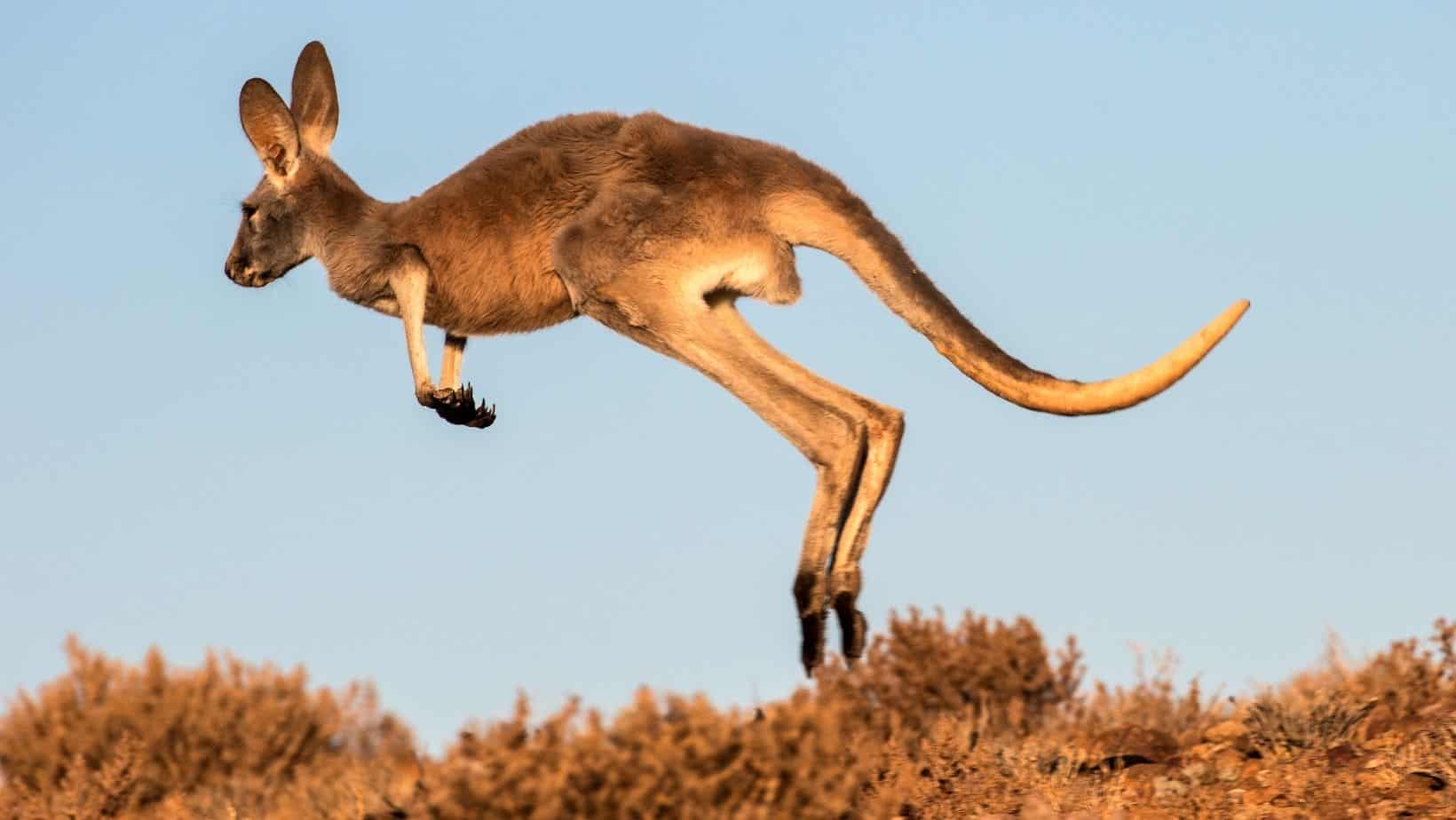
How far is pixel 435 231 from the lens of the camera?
772cm

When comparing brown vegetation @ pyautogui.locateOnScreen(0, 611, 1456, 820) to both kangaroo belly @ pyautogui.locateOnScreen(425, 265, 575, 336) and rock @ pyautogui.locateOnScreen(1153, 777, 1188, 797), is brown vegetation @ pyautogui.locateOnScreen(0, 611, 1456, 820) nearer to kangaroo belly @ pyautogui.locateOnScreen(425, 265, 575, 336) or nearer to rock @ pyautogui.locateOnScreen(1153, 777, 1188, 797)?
rock @ pyautogui.locateOnScreen(1153, 777, 1188, 797)

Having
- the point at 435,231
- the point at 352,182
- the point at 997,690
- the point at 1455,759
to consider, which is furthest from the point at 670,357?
the point at 1455,759

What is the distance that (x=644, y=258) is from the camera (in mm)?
7273

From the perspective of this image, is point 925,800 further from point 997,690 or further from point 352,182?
point 352,182

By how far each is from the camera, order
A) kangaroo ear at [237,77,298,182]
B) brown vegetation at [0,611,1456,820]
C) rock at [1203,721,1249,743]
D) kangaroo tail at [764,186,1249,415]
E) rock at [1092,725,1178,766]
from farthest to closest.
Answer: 1. kangaroo ear at [237,77,298,182]
2. rock at [1203,721,1249,743]
3. rock at [1092,725,1178,766]
4. kangaroo tail at [764,186,1249,415]
5. brown vegetation at [0,611,1456,820]

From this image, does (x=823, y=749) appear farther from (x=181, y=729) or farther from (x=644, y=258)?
(x=181, y=729)

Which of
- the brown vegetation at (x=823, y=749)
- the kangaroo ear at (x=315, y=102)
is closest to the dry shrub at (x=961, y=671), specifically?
the brown vegetation at (x=823, y=749)

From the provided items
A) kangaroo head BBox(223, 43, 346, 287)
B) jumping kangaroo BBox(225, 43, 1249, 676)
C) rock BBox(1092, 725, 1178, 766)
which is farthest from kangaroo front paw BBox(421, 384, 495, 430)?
rock BBox(1092, 725, 1178, 766)

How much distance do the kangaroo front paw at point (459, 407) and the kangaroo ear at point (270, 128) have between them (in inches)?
51.8

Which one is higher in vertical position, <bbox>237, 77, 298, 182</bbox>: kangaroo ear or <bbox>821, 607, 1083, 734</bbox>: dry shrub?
<bbox>237, 77, 298, 182</bbox>: kangaroo ear

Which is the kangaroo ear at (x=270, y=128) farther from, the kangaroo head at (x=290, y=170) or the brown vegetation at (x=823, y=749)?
the brown vegetation at (x=823, y=749)

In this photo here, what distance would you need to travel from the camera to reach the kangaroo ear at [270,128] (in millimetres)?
8008

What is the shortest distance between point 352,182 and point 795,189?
83.2 inches

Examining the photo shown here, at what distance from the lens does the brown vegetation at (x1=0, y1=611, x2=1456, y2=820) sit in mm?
4891
